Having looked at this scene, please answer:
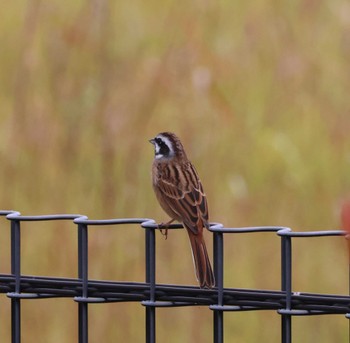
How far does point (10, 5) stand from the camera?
412 centimetres

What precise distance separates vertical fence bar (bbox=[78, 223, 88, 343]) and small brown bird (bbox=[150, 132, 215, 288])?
2.54ft

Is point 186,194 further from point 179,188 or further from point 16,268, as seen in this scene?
point 16,268

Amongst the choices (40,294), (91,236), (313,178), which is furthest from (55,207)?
(40,294)

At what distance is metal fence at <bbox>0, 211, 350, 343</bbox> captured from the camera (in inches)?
72.8

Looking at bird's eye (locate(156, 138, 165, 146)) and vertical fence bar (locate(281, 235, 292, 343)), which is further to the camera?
bird's eye (locate(156, 138, 165, 146))

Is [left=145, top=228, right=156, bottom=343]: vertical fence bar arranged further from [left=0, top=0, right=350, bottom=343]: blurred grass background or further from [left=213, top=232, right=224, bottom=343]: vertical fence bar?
[left=0, top=0, right=350, bottom=343]: blurred grass background

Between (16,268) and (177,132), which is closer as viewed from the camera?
(16,268)

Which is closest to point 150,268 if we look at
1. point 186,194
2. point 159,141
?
point 186,194

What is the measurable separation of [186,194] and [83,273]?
1445 mm

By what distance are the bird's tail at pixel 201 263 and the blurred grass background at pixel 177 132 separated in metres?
0.70

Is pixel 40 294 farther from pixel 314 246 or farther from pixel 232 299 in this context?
pixel 314 246

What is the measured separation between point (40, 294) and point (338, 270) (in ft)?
6.10

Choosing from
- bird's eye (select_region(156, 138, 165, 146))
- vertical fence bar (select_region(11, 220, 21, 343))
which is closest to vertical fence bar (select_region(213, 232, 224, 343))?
vertical fence bar (select_region(11, 220, 21, 343))

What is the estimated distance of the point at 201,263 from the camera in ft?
8.75
